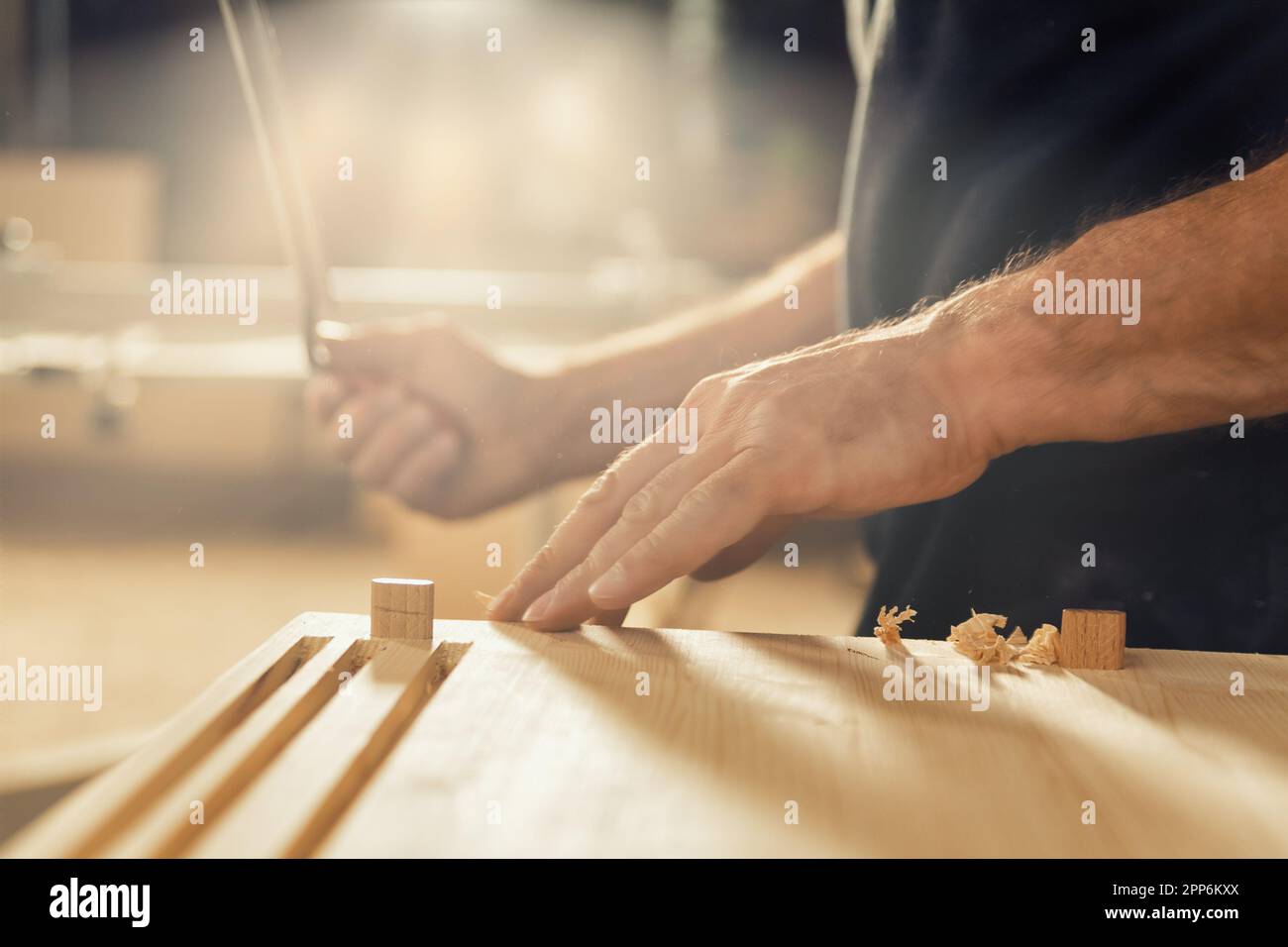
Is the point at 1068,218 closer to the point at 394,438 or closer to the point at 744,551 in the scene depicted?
the point at 744,551

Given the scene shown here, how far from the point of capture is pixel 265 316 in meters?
2.11

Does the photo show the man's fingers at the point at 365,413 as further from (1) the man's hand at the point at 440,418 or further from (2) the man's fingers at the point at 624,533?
(2) the man's fingers at the point at 624,533

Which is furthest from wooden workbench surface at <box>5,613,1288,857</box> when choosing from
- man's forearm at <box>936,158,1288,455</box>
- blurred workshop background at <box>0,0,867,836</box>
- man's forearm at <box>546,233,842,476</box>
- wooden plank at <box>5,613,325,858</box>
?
blurred workshop background at <box>0,0,867,836</box>

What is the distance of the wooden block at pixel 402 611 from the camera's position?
2.13 feet

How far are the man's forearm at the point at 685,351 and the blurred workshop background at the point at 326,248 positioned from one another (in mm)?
614

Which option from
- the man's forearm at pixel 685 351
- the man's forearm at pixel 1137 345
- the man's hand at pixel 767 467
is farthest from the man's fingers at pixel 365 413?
the man's forearm at pixel 1137 345

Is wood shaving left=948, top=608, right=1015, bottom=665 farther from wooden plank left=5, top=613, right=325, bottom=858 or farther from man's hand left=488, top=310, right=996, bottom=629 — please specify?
wooden plank left=5, top=613, right=325, bottom=858

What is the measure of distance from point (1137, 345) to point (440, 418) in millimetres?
581

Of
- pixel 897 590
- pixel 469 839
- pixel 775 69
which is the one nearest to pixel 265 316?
pixel 897 590

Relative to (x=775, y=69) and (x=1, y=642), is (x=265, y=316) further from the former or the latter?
(x=775, y=69)

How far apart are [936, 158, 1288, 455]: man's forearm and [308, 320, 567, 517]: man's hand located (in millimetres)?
438

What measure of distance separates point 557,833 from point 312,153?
14.4ft

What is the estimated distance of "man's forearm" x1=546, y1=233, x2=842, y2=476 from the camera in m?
1.04
